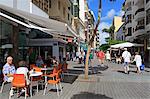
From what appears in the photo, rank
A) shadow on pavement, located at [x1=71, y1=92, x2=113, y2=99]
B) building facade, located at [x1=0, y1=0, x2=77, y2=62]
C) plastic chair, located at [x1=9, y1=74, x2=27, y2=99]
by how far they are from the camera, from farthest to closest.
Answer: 1. building facade, located at [x1=0, y1=0, x2=77, y2=62]
2. shadow on pavement, located at [x1=71, y1=92, x2=113, y2=99]
3. plastic chair, located at [x1=9, y1=74, x2=27, y2=99]

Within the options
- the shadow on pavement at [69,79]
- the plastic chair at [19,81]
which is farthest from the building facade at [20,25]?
the plastic chair at [19,81]

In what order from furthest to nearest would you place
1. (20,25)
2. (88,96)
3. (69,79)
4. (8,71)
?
(20,25) < (69,79) < (8,71) < (88,96)

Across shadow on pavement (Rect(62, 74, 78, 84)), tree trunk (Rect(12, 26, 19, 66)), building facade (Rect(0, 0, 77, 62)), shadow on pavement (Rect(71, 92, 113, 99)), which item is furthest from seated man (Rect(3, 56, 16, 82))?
tree trunk (Rect(12, 26, 19, 66))

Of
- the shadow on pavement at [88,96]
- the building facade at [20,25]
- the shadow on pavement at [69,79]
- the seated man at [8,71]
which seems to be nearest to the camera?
the shadow on pavement at [88,96]

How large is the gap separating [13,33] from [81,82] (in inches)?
232

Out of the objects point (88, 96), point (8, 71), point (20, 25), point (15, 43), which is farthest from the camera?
point (15, 43)

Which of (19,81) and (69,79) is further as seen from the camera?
(69,79)

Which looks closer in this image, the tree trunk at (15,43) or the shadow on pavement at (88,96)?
the shadow on pavement at (88,96)

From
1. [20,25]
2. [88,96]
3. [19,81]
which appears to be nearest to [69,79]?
[20,25]

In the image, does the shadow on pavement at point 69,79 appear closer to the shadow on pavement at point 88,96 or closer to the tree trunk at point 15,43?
the tree trunk at point 15,43

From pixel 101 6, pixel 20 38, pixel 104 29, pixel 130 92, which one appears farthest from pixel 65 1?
pixel 104 29

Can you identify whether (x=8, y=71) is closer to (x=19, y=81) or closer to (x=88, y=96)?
(x=19, y=81)

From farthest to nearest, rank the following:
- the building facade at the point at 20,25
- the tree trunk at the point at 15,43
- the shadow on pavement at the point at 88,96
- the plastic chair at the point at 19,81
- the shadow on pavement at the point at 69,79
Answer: the tree trunk at the point at 15,43
the shadow on pavement at the point at 69,79
the building facade at the point at 20,25
the shadow on pavement at the point at 88,96
the plastic chair at the point at 19,81

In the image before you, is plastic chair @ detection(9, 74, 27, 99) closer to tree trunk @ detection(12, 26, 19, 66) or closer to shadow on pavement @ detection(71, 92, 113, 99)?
shadow on pavement @ detection(71, 92, 113, 99)
